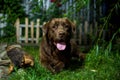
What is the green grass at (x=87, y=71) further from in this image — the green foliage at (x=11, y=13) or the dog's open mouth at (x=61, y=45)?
the green foliage at (x=11, y=13)

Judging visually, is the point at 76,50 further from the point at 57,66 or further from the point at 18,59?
the point at 18,59

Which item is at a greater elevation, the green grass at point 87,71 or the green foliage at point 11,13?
the green foliage at point 11,13

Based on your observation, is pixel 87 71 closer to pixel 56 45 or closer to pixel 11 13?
pixel 56 45

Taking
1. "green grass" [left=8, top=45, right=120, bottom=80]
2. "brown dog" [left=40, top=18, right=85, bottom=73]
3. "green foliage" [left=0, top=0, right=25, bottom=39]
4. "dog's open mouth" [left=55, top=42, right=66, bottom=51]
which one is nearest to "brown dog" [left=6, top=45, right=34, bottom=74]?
"green grass" [left=8, top=45, right=120, bottom=80]

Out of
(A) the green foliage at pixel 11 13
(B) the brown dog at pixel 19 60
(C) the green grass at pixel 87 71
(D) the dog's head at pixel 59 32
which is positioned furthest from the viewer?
(A) the green foliage at pixel 11 13

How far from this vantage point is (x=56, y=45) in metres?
6.43

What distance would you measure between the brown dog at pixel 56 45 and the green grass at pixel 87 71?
0.15 m

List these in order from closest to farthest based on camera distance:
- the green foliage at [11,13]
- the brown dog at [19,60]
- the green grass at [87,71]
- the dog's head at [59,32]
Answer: the green grass at [87,71] → the brown dog at [19,60] → the dog's head at [59,32] → the green foliage at [11,13]

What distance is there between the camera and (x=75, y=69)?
6.77 metres

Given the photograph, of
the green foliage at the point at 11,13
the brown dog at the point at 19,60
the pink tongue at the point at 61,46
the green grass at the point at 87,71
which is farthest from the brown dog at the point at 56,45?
the green foliage at the point at 11,13

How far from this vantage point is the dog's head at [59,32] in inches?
248

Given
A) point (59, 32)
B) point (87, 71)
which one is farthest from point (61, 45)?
point (87, 71)

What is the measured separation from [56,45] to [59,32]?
0.88 ft

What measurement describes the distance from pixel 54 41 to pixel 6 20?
5018 millimetres
